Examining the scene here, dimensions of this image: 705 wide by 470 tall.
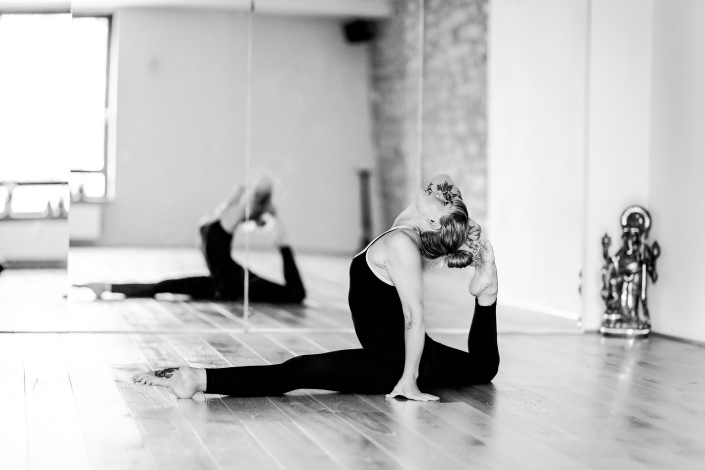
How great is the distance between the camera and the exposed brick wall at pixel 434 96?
18.9 ft

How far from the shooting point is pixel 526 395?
3.78m

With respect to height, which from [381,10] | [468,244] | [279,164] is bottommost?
[468,244]

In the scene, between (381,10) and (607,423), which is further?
(381,10)

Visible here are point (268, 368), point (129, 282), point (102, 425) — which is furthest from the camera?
point (129, 282)

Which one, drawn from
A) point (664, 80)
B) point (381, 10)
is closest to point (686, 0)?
point (664, 80)

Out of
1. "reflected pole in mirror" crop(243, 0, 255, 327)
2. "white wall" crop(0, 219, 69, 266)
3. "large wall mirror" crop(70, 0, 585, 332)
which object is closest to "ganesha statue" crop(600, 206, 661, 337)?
"large wall mirror" crop(70, 0, 585, 332)

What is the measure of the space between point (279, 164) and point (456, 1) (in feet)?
4.84

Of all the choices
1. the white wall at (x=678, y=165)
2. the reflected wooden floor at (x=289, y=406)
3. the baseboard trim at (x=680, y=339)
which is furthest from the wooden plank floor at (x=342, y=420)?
the white wall at (x=678, y=165)

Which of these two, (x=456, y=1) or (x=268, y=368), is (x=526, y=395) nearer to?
(x=268, y=368)

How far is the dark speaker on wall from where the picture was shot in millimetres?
5707

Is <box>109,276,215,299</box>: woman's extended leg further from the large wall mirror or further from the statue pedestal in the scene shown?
the statue pedestal

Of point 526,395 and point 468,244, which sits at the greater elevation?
point 468,244

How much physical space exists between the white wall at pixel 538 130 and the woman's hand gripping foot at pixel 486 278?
2.13 metres

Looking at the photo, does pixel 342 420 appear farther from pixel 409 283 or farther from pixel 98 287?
pixel 98 287
